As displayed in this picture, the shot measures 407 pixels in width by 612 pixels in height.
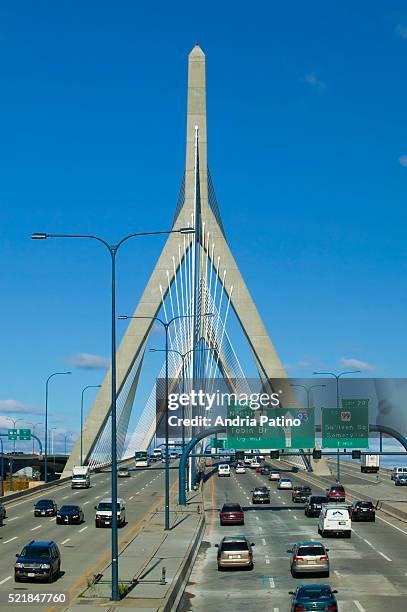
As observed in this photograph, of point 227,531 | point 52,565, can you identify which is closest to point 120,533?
point 227,531

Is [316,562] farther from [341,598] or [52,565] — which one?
[52,565]

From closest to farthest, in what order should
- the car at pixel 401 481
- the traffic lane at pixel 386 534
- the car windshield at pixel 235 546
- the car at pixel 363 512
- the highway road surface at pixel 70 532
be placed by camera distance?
the highway road surface at pixel 70 532, the car windshield at pixel 235 546, the traffic lane at pixel 386 534, the car at pixel 363 512, the car at pixel 401 481

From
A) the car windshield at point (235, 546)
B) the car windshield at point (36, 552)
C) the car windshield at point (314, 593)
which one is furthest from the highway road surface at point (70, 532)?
the car windshield at point (314, 593)

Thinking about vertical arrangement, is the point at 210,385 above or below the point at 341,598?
above

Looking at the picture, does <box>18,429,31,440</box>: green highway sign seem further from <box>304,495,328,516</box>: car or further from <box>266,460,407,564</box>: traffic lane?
<box>304,495,328,516</box>: car

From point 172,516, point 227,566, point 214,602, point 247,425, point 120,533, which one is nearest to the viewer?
point 214,602

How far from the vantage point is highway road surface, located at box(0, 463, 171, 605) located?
35.3m

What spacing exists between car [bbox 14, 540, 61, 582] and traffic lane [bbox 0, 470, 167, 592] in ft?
1.01

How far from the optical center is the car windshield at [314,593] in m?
27.4

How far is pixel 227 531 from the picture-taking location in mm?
55594

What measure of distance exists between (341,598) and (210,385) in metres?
73.8

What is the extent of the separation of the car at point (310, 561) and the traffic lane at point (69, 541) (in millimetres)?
7361

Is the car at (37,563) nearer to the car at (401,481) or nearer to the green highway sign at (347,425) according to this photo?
the green highway sign at (347,425)

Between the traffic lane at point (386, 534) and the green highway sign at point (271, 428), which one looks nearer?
the traffic lane at point (386, 534)
